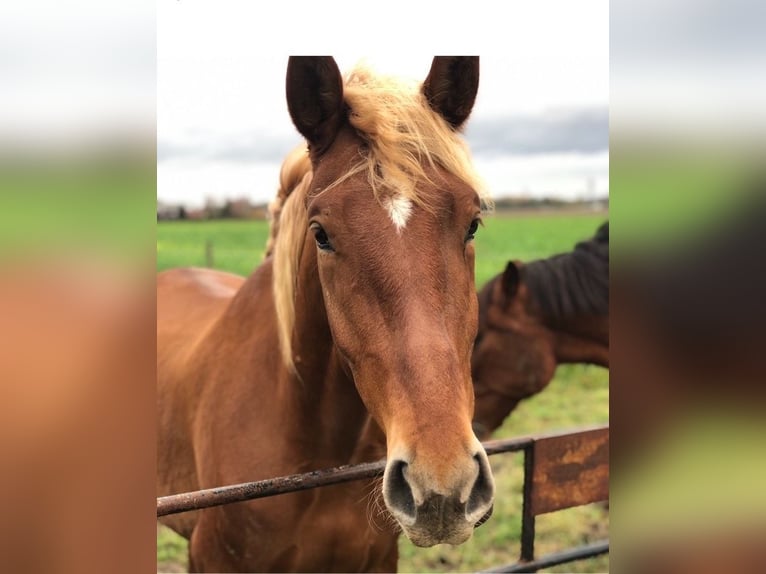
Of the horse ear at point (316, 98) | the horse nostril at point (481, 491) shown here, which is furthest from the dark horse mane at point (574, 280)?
the horse nostril at point (481, 491)

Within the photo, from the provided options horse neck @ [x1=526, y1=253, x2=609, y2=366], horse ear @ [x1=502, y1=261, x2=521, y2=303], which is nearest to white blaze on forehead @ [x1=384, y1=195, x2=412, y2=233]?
horse ear @ [x1=502, y1=261, x2=521, y2=303]

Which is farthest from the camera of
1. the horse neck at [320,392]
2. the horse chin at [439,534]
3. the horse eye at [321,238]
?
the horse neck at [320,392]

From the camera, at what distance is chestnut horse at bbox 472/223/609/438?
4.23 meters

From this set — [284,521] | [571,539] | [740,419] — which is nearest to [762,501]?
[740,419]

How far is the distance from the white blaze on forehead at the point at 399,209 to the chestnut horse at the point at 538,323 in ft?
9.22

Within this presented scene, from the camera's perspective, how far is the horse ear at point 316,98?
1.58 metres

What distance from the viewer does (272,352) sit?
7.26 ft

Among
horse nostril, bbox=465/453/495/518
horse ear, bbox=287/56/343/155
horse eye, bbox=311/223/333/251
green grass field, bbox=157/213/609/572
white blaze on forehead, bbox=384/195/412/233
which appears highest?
horse ear, bbox=287/56/343/155

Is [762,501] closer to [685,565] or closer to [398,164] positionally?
[685,565]

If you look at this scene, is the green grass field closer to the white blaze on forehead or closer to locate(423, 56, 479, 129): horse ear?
locate(423, 56, 479, 129): horse ear

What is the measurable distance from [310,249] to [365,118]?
41 centimetres

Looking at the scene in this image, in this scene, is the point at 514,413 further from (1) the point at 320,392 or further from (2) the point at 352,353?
(2) the point at 352,353

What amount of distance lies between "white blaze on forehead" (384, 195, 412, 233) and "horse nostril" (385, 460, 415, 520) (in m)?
0.51

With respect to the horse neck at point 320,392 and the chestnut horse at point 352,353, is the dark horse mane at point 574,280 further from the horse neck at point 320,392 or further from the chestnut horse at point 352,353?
the horse neck at point 320,392
